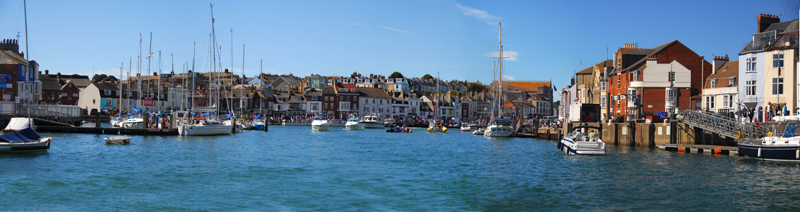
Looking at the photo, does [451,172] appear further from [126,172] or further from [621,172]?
[126,172]

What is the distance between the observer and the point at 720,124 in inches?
1591

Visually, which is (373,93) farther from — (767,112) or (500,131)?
(767,112)

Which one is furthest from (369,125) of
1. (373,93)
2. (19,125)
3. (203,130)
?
(19,125)

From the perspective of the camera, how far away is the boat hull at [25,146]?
3519 centimetres

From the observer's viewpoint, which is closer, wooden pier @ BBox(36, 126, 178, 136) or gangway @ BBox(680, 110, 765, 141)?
gangway @ BBox(680, 110, 765, 141)

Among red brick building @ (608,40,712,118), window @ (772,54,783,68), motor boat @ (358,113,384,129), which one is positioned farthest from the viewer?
motor boat @ (358,113,384,129)

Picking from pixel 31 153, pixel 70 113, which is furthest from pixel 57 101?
pixel 31 153

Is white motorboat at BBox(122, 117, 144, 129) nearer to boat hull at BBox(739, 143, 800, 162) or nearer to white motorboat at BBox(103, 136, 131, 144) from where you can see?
white motorboat at BBox(103, 136, 131, 144)

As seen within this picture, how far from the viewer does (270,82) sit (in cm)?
16575

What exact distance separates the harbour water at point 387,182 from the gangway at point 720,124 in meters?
2.21

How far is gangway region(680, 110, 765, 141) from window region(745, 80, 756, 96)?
4.26 metres

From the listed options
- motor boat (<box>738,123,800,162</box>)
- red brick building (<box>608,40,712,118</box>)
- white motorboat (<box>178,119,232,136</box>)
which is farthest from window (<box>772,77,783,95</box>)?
white motorboat (<box>178,119,232,136</box>)

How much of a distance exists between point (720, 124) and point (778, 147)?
7.68 meters

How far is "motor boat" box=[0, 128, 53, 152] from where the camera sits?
35250mm
